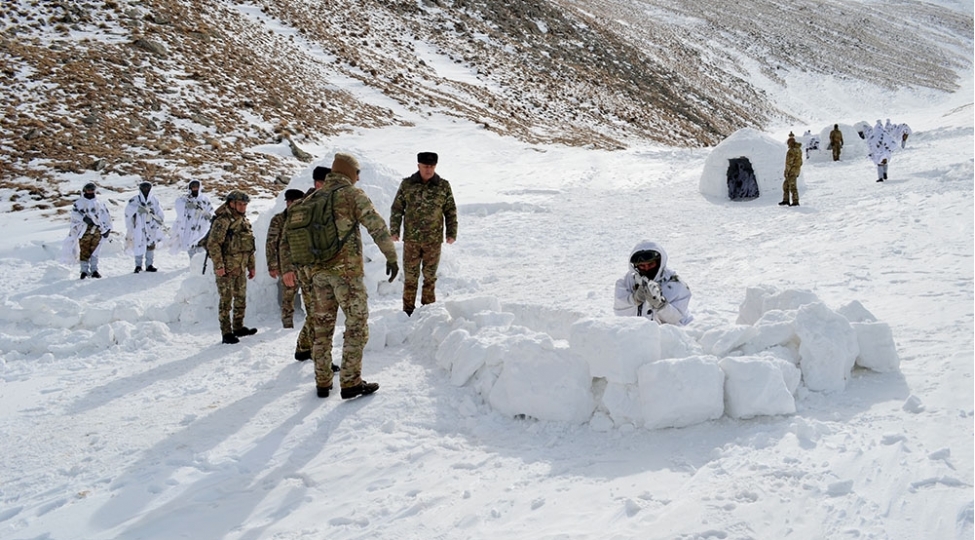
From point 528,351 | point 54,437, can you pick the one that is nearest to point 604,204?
point 528,351

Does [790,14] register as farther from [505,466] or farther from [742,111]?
[505,466]

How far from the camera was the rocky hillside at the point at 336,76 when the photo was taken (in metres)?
18.8

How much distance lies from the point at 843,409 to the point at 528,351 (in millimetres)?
1876

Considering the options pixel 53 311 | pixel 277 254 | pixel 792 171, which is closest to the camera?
pixel 277 254

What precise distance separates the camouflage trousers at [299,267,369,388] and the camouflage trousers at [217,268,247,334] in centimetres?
227

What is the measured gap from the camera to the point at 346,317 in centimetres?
458

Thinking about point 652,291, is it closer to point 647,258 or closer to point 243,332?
point 647,258

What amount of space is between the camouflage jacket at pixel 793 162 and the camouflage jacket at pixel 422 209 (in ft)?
30.5

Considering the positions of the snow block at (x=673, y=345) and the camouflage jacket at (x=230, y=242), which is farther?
the camouflage jacket at (x=230, y=242)

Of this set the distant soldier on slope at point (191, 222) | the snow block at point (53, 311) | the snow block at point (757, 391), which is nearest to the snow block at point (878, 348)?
the snow block at point (757, 391)

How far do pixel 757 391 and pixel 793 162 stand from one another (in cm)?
1097

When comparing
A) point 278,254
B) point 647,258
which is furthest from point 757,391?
point 278,254

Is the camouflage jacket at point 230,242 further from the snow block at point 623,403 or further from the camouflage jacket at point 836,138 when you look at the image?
the camouflage jacket at point 836,138

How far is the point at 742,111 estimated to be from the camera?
5072 centimetres
